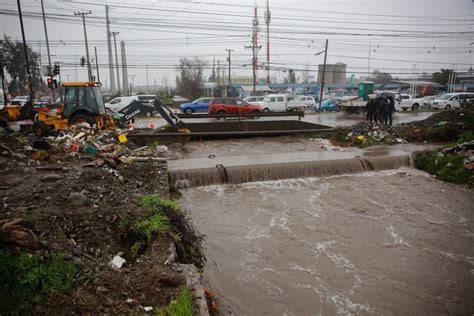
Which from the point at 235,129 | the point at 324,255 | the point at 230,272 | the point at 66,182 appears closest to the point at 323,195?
the point at 324,255

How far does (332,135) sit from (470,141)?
5.53m

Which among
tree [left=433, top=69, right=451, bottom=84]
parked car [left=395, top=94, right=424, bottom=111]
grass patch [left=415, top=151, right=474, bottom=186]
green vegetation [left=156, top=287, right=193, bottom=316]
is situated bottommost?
grass patch [left=415, top=151, right=474, bottom=186]

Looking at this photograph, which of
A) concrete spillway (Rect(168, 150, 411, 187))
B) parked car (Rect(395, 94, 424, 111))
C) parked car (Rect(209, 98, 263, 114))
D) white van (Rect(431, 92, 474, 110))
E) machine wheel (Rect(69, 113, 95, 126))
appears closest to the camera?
concrete spillway (Rect(168, 150, 411, 187))

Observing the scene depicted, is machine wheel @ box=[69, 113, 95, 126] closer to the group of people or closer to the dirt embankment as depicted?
the dirt embankment

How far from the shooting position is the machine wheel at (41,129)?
12414 mm

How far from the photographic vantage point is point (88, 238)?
15.7ft

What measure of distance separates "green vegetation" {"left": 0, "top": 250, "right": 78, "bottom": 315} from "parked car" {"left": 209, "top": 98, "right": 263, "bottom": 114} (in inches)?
753

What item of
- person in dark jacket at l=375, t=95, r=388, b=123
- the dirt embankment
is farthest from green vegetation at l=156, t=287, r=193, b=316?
person in dark jacket at l=375, t=95, r=388, b=123

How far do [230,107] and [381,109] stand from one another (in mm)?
9728

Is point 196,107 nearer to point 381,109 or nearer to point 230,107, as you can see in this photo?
point 230,107

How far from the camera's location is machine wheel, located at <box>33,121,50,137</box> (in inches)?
489

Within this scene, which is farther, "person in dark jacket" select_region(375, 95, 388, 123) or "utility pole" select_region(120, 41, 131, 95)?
"utility pole" select_region(120, 41, 131, 95)

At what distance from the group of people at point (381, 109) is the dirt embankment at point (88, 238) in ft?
47.4

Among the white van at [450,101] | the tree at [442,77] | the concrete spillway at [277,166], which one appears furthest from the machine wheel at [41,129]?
the tree at [442,77]
